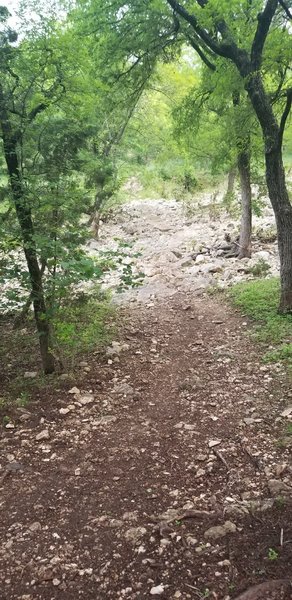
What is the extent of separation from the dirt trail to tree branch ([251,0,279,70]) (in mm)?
4760

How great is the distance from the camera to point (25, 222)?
523cm

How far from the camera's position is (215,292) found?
33.9 feet

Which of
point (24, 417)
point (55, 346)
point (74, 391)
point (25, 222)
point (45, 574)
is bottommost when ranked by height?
point (45, 574)

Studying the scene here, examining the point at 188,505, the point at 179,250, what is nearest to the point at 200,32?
the point at 188,505

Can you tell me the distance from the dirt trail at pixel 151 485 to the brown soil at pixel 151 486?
10 mm

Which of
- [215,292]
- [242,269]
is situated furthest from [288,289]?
[242,269]

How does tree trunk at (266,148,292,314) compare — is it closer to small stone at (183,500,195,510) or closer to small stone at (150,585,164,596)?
small stone at (183,500,195,510)

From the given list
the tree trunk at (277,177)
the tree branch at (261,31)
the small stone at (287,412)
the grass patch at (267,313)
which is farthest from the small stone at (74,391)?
the tree branch at (261,31)

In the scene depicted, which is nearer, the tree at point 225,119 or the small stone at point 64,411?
the small stone at point 64,411

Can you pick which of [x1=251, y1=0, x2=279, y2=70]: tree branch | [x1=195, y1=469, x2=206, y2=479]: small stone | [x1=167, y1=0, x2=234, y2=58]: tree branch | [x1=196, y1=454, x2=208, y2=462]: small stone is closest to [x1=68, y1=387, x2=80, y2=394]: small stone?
[x1=196, y1=454, x2=208, y2=462]: small stone

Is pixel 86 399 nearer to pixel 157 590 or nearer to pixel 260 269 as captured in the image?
pixel 157 590

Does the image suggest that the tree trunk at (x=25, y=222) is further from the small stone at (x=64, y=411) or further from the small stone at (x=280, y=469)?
the small stone at (x=280, y=469)

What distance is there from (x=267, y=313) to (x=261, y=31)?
4.79 m

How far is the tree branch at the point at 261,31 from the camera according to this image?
6.09m
